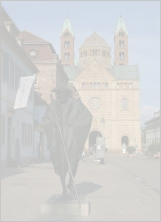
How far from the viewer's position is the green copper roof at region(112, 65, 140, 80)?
321 ft

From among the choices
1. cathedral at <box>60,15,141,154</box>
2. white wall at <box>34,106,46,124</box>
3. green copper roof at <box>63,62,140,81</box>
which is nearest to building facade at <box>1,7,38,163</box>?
white wall at <box>34,106,46,124</box>

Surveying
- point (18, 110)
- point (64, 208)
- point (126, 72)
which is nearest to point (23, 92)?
point (18, 110)

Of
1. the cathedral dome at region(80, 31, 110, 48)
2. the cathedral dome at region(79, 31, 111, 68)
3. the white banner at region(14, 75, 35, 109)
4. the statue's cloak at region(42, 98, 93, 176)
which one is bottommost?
the statue's cloak at region(42, 98, 93, 176)

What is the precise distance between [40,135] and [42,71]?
783 cm

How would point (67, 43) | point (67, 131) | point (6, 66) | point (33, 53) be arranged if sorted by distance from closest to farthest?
1. point (67, 131)
2. point (6, 66)
3. point (33, 53)
4. point (67, 43)

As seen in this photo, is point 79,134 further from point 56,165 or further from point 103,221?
point 103,221

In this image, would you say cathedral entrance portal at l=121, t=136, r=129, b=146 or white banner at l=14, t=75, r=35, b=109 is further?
cathedral entrance portal at l=121, t=136, r=129, b=146

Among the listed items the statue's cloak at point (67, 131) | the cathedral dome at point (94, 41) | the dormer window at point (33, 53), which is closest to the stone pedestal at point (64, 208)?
the statue's cloak at point (67, 131)

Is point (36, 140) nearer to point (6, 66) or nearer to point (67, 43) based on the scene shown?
point (6, 66)

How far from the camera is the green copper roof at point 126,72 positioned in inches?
3853

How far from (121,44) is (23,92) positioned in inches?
3798

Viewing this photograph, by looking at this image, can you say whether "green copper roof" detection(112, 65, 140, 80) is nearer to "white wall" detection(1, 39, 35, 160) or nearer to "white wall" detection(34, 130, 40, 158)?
"white wall" detection(34, 130, 40, 158)

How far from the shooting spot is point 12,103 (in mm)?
28688

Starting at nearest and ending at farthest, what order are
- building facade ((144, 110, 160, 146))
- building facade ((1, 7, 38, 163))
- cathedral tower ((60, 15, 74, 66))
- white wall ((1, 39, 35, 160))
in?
building facade ((1, 7, 38, 163))
white wall ((1, 39, 35, 160))
building facade ((144, 110, 160, 146))
cathedral tower ((60, 15, 74, 66))
